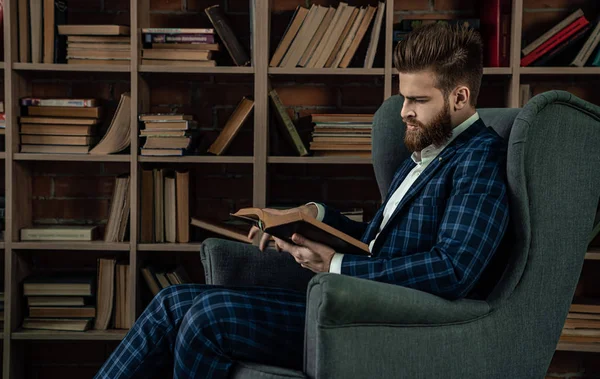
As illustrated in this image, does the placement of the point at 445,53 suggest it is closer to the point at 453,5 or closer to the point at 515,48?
the point at 515,48

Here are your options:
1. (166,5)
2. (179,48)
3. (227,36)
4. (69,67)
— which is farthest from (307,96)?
(69,67)

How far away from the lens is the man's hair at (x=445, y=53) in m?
1.54

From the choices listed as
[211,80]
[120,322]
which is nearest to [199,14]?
[211,80]

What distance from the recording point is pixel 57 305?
8.30ft

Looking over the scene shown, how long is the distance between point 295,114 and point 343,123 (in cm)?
32

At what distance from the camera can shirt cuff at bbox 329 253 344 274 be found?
4.78 ft

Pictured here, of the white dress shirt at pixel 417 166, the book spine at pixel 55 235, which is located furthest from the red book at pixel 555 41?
the book spine at pixel 55 235

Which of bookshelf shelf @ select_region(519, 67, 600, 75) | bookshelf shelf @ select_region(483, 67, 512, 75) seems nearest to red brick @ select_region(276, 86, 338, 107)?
bookshelf shelf @ select_region(483, 67, 512, 75)

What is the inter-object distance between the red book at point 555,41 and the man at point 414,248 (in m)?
0.97

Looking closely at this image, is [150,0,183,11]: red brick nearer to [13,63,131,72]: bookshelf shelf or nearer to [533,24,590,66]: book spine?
[13,63,131,72]: bookshelf shelf

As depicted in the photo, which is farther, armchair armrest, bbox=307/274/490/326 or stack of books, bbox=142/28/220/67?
stack of books, bbox=142/28/220/67

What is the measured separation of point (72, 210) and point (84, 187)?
0.11 metres

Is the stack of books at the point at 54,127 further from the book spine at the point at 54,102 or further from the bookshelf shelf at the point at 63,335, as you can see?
the bookshelf shelf at the point at 63,335

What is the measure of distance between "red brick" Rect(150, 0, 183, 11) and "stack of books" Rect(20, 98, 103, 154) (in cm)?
50
